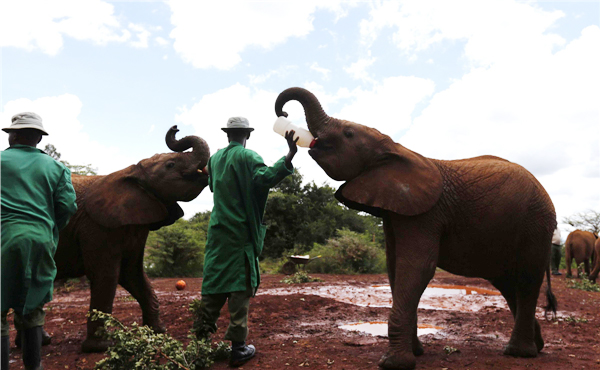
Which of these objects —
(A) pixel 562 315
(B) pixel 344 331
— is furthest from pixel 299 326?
(A) pixel 562 315

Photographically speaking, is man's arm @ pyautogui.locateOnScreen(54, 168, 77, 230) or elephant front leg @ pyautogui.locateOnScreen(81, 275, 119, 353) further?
elephant front leg @ pyautogui.locateOnScreen(81, 275, 119, 353)

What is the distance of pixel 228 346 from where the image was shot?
17.0 feet

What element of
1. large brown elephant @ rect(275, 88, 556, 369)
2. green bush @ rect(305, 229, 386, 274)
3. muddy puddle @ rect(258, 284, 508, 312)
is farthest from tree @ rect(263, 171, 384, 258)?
large brown elephant @ rect(275, 88, 556, 369)

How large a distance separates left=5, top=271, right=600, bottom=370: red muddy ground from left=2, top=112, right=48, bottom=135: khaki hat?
2.39m

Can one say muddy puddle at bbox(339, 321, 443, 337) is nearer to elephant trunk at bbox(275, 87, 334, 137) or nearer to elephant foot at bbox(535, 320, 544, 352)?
elephant foot at bbox(535, 320, 544, 352)

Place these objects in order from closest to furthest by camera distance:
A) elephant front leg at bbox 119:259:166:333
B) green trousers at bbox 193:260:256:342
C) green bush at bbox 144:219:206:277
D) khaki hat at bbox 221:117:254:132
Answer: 1. green trousers at bbox 193:260:256:342
2. khaki hat at bbox 221:117:254:132
3. elephant front leg at bbox 119:259:166:333
4. green bush at bbox 144:219:206:277

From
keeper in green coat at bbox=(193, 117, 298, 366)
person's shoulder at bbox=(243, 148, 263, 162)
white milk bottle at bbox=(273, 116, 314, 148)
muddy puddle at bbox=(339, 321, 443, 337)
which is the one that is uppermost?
white milk bottle at bbox=(273, 116, 314, 148)

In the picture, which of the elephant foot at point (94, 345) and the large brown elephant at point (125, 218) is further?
the large brown elephant at point (125, 218)

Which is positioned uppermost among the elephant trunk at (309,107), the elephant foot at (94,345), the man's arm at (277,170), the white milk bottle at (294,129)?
the elephant trunk at (309,107)

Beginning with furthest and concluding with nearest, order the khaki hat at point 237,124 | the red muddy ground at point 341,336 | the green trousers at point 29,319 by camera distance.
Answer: the khaki hat at point 237,124, the red muddy ground at point 341,336, the green trousers at point 29,319

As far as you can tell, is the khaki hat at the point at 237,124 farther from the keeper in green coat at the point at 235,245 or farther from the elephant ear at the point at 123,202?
the elephant ear at the point at 123,202

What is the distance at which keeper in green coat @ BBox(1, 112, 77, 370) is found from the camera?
4039mm

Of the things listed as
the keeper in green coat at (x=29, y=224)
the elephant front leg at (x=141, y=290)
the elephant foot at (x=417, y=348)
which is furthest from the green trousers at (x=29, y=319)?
the elephant foot at (x=417, y=348)

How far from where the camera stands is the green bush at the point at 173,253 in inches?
701
